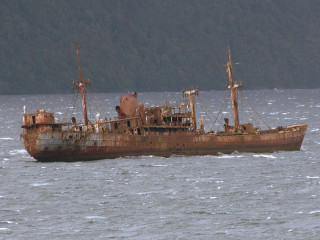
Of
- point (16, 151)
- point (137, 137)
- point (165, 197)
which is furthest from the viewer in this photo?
point (16, 151)

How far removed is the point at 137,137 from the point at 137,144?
764 mm

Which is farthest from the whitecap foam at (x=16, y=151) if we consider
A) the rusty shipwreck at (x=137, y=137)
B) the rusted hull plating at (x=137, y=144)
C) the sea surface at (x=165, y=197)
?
the rusted hull plating at (x=137, y=144)

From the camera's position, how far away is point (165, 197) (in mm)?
51719

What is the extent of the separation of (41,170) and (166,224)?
23887 mm

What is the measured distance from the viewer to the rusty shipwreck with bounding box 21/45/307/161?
6844 cm

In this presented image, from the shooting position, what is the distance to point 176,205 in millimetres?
49000

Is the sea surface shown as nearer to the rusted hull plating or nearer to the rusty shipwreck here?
the rusted hull plating

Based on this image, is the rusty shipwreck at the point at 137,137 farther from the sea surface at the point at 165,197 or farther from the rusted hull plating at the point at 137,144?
the sea surface at the point at 165,197

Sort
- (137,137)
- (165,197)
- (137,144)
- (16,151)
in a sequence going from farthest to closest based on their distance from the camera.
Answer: (16,151) < (137,144) < (137,137) < (165,197)

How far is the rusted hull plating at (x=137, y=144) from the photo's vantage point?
A: 224ft

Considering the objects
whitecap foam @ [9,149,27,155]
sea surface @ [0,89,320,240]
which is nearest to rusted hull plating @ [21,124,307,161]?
sea surface @ [0,89,320,240]

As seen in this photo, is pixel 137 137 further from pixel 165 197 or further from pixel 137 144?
pixel 165 197

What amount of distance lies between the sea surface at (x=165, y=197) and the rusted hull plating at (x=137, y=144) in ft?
2.99

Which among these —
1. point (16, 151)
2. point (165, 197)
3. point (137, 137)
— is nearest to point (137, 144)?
point (137, 137)
